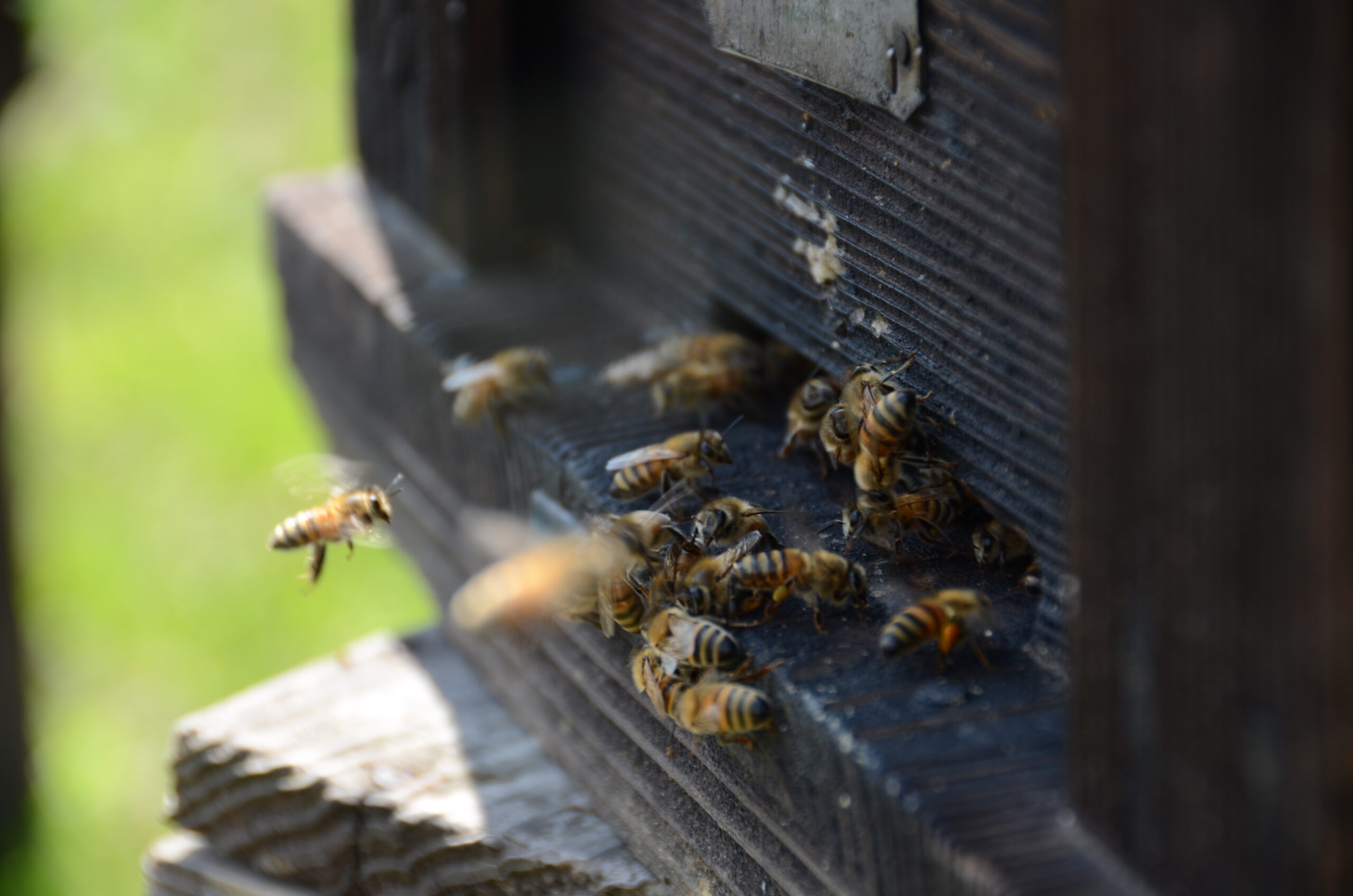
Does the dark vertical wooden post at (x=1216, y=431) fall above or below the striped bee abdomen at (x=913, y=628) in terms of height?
above

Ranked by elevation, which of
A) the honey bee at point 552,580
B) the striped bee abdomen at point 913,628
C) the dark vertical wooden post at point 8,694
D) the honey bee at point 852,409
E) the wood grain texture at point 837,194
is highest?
the wood grain texture at point 837,194

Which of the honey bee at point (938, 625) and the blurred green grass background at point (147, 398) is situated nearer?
the honey bee at point (938, 625)

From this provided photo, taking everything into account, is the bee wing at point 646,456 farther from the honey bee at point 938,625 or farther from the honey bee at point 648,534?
the honey bee at point 938,625

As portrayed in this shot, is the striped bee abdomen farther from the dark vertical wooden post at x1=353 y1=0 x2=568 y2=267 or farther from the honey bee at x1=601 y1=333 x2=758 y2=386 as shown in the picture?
the dark vertical wooden post at x1=353 y1=0 x2=568 y2=267

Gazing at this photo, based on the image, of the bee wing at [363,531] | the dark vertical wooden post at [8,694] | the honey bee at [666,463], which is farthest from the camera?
the dark vertical wooden post at [8,694]

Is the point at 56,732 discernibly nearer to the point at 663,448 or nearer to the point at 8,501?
the point at 8,501

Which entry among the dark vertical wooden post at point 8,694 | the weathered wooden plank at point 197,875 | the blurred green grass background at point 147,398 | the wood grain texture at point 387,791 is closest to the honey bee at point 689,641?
the wood grain texture at point 387,791

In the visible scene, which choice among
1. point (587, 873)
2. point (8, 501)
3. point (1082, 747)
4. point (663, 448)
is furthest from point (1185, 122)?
point (8, 501)

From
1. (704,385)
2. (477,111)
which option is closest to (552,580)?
(704,385)
